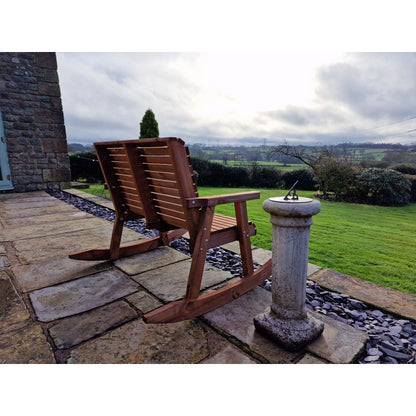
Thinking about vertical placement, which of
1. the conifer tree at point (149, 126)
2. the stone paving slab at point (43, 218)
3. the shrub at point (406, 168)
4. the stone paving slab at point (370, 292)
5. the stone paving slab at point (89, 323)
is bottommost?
the stone paving slab at point (370, 292)

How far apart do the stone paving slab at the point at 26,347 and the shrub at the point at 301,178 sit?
454 inches

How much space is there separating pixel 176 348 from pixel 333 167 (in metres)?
8.15

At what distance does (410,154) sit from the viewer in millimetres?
9508

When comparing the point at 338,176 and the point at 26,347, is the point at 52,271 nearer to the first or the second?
the point at 26,347

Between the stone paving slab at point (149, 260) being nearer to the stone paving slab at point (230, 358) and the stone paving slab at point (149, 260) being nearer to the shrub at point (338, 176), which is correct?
the stone paving slab at point (230, 358)

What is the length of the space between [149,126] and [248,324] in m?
9.42

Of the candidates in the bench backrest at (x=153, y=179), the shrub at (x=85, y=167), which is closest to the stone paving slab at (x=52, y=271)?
the bench backrest at (x=153, y=179)

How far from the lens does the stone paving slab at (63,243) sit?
9.04 feet

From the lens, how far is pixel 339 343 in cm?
149

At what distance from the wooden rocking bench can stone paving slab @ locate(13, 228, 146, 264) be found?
53 cm

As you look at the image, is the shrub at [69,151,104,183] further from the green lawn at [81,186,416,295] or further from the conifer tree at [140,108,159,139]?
the green lawn at [81,186,416,295]

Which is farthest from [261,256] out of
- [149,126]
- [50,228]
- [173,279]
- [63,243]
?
Result: [149,126]

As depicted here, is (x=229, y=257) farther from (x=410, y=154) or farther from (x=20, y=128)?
(x=410, y=154)

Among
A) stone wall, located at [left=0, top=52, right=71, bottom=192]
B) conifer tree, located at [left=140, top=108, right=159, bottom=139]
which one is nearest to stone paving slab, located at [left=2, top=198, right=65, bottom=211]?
stone wall, located at [left=0, top=52, right=71, bottom=192]
